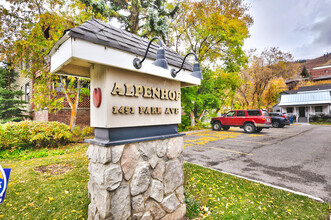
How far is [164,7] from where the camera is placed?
13.3 meters

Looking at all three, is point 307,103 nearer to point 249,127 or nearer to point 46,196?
point 249,127

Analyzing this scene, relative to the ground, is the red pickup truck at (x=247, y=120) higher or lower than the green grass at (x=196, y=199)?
higher

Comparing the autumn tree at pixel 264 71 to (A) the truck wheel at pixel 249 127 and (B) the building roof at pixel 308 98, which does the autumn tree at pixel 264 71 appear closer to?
(B) the building roof at pixel 308 98

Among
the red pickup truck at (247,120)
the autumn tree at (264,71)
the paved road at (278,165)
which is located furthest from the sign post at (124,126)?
the autumn tree at (264,71)

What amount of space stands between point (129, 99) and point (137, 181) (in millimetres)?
1133

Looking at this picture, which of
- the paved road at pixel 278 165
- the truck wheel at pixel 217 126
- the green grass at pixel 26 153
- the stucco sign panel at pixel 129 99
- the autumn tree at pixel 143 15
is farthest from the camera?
the truck wheel at pixel 217 126

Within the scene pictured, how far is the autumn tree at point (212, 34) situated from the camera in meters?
13.6

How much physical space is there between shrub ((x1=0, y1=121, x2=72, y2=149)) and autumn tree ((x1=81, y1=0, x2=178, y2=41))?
8.29 meters

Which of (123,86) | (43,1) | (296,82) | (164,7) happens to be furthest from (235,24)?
(296,82)

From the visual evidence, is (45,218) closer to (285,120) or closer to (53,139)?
(53,139)

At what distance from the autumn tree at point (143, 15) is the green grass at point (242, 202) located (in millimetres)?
10770

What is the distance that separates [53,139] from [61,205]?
227 inches

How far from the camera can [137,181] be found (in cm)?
229

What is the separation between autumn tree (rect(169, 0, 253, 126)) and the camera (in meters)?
13.6
